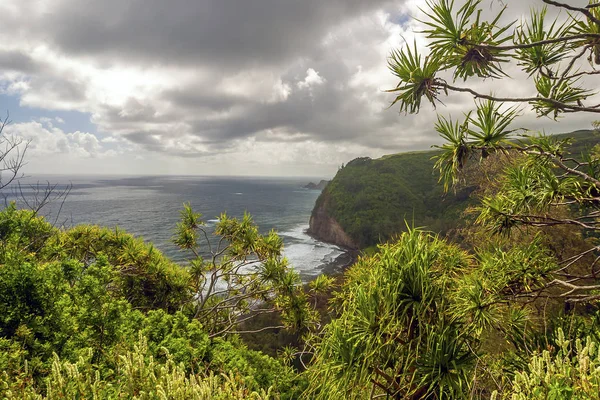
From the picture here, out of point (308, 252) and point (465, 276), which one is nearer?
point (465, 276)

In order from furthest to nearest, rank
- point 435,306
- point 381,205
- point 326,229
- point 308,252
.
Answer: point 381,205, point 326,229, point 308,252, point 435,306

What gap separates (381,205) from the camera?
77062 millimetres

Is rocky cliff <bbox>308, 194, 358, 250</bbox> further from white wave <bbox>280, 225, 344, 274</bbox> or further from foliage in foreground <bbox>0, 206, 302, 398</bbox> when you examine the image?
foliage in foreground <bbox>0, 206, 302, 398</bbox>

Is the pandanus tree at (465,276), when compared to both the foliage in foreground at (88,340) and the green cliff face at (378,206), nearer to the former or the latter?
the foliage in foreground at (88,340)

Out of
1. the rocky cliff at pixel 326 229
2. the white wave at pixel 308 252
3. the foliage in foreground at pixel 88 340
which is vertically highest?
the foliage in foreground at pixel 88 340

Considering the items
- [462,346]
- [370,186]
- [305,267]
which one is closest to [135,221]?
[305,267]

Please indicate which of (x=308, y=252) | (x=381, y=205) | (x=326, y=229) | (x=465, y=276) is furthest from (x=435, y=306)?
(x=381, y=205)

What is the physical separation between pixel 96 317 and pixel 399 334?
5.50 metres

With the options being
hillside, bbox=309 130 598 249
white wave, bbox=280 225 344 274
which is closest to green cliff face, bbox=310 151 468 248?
hillside, bbox=309 130 598 249

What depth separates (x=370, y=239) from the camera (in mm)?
63812

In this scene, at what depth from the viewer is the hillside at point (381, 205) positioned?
63.5 metres

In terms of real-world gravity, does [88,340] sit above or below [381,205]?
above

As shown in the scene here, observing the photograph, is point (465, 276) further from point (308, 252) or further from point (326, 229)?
point (326, 229)

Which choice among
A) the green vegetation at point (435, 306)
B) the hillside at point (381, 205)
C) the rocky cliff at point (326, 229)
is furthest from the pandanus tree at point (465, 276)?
the rocky cliff at point (326, 229)
